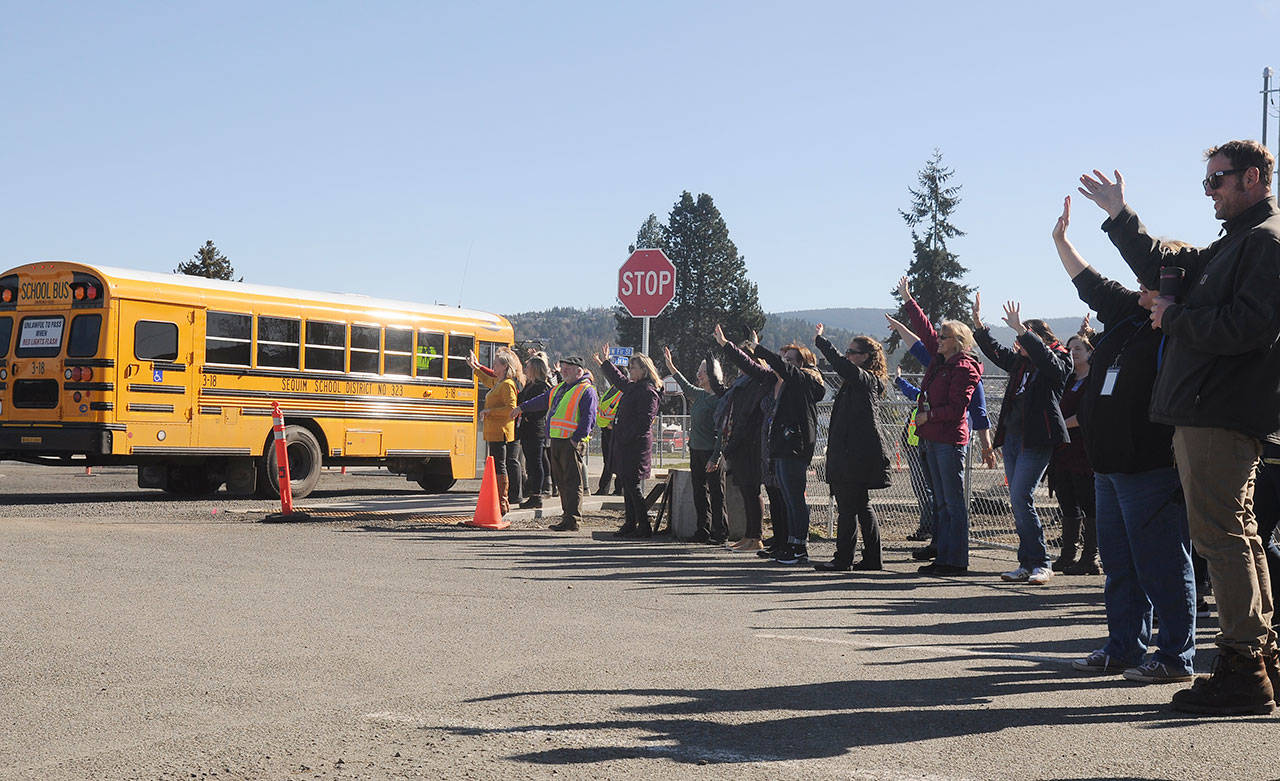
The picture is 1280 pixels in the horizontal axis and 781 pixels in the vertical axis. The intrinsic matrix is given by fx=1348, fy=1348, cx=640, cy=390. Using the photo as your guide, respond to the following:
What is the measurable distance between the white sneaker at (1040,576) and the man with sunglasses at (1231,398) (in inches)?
179

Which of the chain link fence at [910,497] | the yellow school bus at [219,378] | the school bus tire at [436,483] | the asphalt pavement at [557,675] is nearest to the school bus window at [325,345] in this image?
the yellow school bus at [219,378]

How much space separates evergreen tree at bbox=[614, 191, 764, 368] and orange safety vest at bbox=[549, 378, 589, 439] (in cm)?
9067

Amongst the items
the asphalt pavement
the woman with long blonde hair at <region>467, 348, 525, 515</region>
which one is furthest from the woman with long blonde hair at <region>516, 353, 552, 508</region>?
the asphalt pavement

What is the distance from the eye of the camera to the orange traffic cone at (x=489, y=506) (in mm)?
14422

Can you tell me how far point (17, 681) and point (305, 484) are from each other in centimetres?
1243

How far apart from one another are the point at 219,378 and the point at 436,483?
466 centimetres

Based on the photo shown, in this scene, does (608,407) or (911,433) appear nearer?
(911,433)

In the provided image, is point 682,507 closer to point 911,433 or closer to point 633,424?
point 633,424

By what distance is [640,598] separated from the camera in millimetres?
8758

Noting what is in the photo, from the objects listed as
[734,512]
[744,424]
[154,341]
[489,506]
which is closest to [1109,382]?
[744,424]

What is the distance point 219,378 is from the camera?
17453mm

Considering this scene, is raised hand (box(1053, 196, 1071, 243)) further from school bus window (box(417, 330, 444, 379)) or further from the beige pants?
school bus window (box(417, 330, 444, 379))

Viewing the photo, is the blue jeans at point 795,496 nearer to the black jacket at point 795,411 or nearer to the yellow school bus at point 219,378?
the black jacket at point 795,411

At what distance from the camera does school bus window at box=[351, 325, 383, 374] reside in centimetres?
1930
